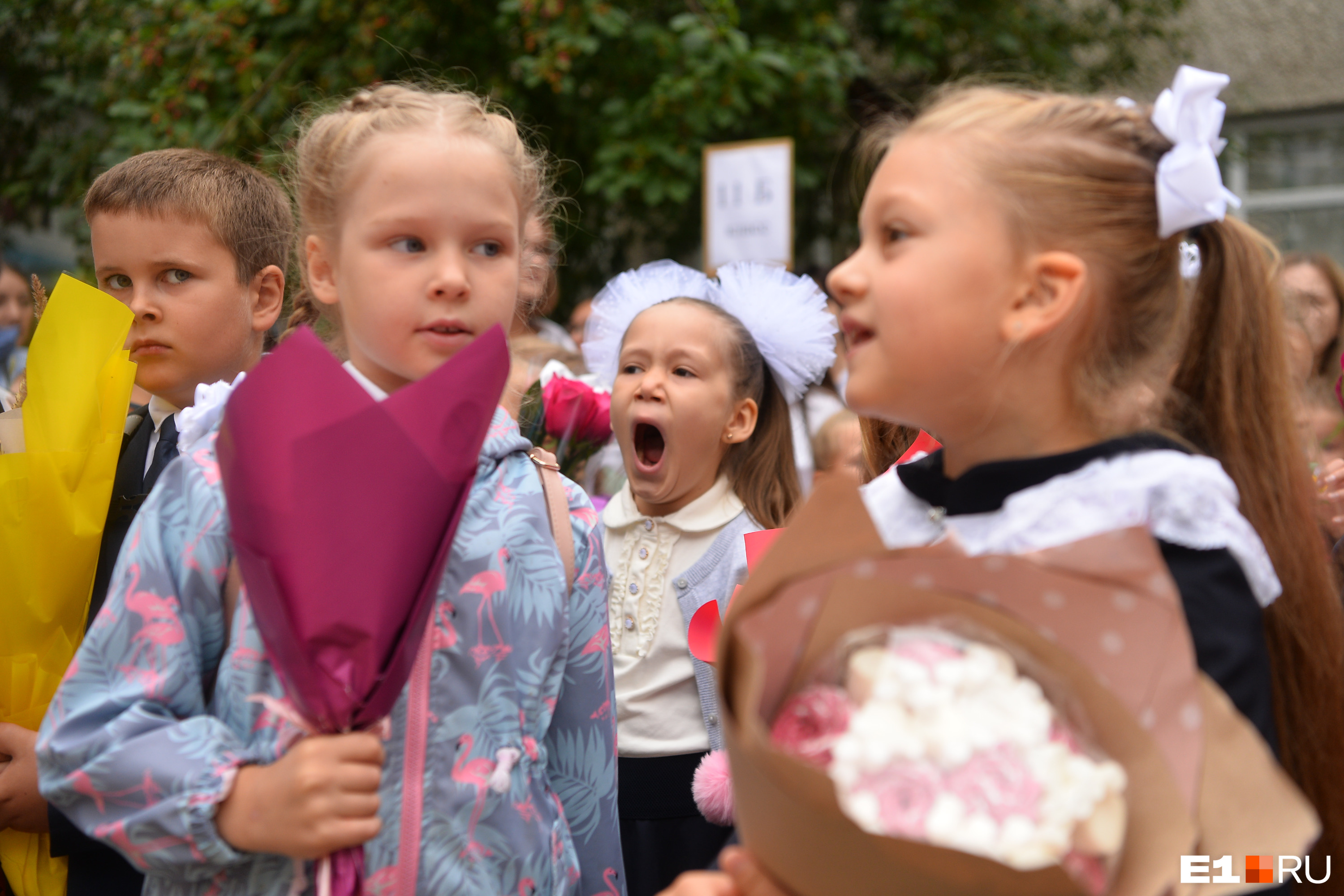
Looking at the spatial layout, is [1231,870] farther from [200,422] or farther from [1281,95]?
[1281,95]

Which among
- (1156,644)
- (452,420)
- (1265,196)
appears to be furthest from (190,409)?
(1265,196)

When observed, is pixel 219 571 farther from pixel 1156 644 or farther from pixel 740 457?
pixel 740 457

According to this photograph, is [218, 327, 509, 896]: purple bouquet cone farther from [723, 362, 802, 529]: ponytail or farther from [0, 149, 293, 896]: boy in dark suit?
[723, 362, 802, 529]: ponytail

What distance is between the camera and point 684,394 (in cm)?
304

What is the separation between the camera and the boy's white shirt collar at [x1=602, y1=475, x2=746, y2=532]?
2.96 m

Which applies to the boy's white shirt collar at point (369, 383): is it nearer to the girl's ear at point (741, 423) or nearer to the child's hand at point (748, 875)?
the child's hand at point (748, 875)

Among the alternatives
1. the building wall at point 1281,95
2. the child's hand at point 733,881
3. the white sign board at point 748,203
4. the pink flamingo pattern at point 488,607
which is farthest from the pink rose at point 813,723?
the building wall at point 1281,95

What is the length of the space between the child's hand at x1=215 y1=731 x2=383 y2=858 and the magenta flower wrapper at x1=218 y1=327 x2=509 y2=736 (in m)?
0.04

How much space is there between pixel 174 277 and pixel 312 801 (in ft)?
4.41

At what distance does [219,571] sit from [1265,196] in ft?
34.9

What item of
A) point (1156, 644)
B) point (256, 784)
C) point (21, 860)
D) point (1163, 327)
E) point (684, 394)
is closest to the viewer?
point (1156, 644)

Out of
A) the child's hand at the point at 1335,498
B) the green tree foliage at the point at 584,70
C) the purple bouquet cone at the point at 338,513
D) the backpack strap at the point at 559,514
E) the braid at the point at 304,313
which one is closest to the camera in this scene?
the purple bouquet cone at the point at 338,513

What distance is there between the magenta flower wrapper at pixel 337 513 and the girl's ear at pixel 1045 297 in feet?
2.25

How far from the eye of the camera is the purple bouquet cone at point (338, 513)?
129 cm
